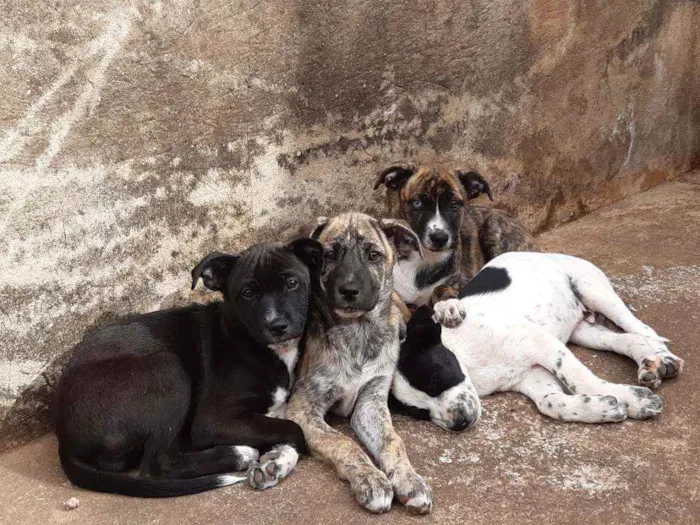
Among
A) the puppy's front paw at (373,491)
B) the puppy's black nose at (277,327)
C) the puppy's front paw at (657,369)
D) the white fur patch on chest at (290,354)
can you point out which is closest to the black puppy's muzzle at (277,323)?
the puppy's black nose at (277,327)

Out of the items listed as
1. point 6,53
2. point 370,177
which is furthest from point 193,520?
point 370,177

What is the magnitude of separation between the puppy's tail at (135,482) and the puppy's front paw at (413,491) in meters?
0.83

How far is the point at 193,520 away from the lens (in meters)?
4.06

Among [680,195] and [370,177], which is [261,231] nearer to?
[370,177]

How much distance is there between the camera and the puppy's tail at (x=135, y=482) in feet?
13.9

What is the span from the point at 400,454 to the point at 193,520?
1.10 meters

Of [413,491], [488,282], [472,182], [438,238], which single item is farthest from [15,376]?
[472,182]

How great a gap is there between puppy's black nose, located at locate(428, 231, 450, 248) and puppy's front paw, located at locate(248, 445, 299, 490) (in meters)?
2.03

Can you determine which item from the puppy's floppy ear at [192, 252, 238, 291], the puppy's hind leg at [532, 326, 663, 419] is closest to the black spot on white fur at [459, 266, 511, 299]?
the puppy's hind leg at [532, 326, 663, 419]

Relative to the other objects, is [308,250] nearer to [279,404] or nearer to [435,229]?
[279,404]

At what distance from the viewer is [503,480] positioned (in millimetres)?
4246

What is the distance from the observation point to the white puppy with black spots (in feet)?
15.6

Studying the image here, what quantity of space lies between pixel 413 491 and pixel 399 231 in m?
1.79

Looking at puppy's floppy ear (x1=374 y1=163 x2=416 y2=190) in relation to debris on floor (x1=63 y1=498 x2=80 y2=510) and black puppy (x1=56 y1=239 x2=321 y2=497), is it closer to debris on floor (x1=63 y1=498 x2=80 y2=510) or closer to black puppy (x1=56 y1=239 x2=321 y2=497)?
black puppy (x1=56 y1=239 x2=321 y2=497)
